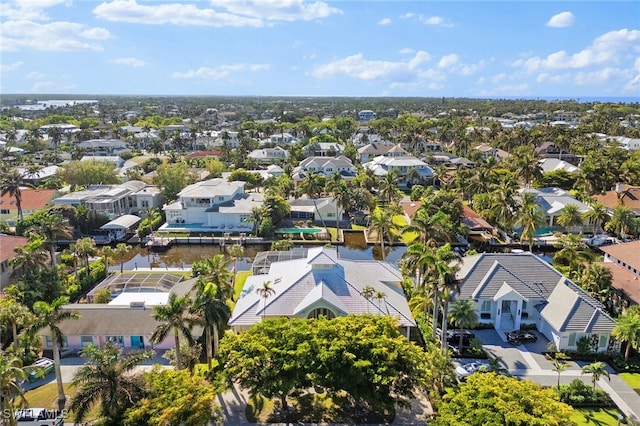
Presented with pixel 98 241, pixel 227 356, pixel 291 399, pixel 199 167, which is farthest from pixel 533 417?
pixel 199 167

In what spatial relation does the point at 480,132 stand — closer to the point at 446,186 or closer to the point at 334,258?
the point at 446,186

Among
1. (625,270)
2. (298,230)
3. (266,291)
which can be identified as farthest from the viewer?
(298,230)

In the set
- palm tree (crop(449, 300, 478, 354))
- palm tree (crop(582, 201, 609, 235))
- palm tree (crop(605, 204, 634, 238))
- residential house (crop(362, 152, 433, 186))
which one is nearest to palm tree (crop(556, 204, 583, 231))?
palm tree (crop(582, 201, 609, 235))

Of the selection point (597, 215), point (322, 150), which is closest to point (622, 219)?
point (597, 215)

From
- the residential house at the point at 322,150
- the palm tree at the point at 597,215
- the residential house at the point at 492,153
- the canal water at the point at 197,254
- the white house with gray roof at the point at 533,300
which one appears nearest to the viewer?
the white house with gray roof at the point at 533,300

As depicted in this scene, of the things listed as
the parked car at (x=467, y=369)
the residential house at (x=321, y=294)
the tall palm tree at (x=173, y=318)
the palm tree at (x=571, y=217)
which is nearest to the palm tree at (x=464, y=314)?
the parked car at (x=467, y=369)

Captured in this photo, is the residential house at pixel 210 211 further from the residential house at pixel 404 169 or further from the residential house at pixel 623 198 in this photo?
the residential house at pixel 623 198

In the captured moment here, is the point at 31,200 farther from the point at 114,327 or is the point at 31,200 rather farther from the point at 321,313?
the point at 321,313
